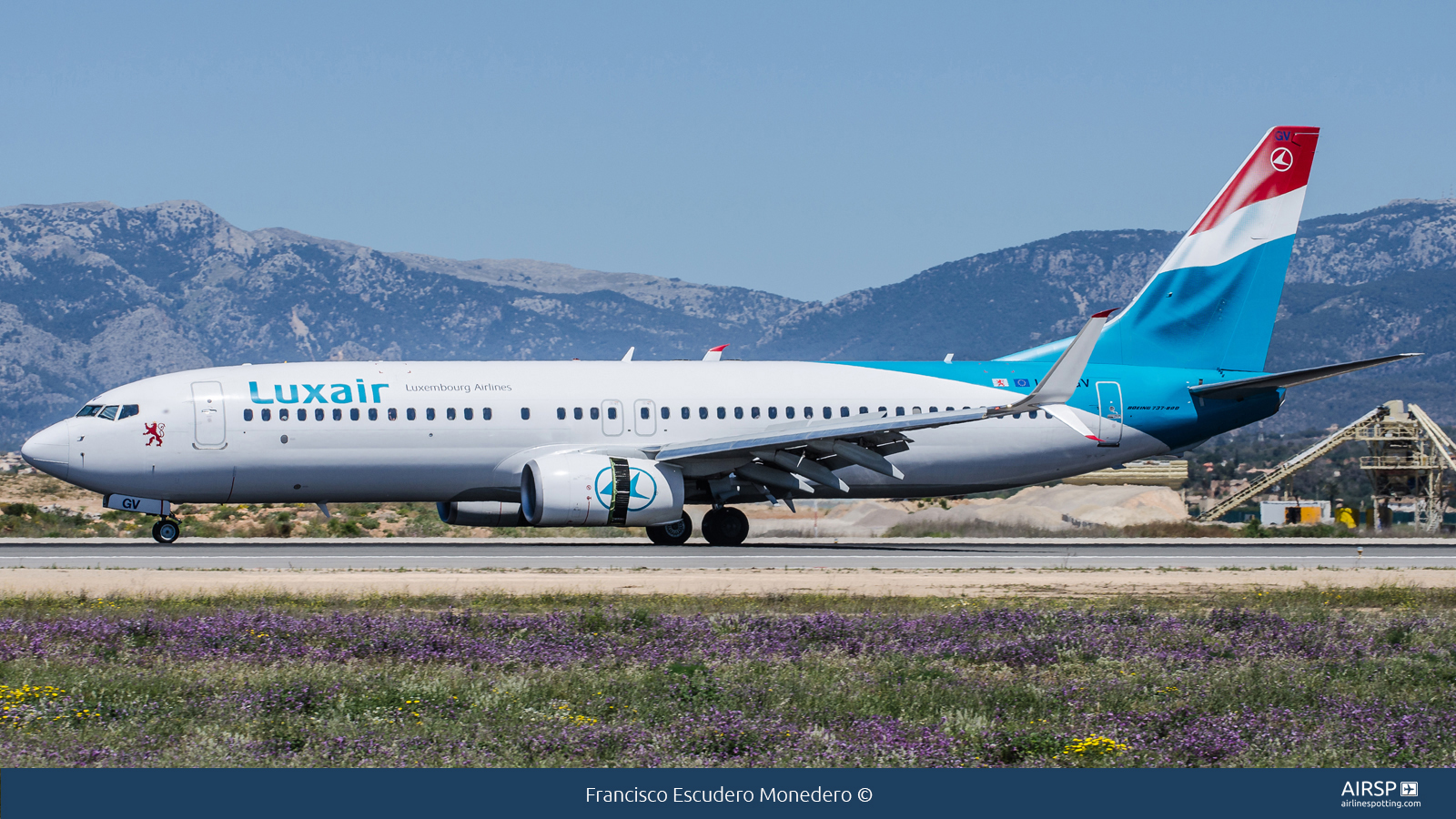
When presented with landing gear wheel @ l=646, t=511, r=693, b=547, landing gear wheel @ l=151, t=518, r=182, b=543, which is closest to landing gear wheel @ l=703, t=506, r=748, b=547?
landing gear wheel @ l=646, t=511, r=693, b=547

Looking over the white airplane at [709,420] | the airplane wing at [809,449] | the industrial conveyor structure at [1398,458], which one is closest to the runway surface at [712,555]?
the white airplane at [709,420]

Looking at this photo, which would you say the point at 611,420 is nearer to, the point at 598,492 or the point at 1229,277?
the point at 598,492

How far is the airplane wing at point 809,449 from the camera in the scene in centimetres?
3111

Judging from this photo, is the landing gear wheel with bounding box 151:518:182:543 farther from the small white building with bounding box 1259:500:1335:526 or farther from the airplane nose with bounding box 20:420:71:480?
the small white building with bounding box 1259:500:1335:526

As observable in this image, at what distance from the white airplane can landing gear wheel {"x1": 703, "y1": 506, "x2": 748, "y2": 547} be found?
78 mm

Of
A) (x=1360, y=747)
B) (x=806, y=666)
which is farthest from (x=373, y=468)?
(x=1360, y=747)

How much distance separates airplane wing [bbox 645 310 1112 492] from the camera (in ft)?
102

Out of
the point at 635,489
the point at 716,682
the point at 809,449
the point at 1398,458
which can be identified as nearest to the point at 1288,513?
the point at 1398,458

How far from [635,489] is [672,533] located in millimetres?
3049

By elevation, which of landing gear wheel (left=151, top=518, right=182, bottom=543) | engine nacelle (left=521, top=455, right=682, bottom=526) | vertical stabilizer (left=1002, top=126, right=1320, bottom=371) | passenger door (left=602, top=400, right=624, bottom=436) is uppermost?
vertical stabilizer (left=1002, top=126, right=1320, bottom=371)

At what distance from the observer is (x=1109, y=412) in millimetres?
35250

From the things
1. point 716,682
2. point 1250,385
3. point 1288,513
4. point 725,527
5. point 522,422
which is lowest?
point 1288,513

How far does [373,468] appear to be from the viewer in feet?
104

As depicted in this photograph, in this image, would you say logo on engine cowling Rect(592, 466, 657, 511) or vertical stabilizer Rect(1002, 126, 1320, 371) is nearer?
logo on engine cowling Rect(592, 466, 657, 511)
